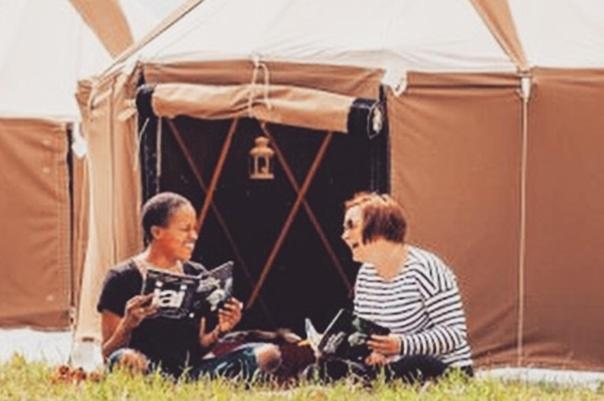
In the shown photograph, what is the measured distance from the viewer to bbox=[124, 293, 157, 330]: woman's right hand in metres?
6.14

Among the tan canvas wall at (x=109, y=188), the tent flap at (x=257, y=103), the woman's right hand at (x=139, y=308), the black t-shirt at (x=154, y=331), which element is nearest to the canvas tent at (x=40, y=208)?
the tan canvas wall at (x=109, y=188)

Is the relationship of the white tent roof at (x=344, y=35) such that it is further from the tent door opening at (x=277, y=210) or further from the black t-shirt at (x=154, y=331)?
the black t-shirt at (x=154, y=331)

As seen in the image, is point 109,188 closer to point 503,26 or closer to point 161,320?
point 161,320

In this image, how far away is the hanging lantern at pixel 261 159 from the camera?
27.3 feet

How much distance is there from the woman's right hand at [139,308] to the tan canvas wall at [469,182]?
1676 mm

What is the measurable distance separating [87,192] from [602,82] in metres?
2.62

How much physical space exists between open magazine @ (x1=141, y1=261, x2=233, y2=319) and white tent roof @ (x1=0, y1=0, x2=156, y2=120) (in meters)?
3.79

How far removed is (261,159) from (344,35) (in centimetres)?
93

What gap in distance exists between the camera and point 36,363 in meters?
7.23

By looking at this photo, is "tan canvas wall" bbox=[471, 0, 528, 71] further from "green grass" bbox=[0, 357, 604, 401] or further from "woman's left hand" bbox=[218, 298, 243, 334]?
"woman's left hand" bbox=[218, 298, 243, 334]

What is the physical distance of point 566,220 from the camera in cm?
746

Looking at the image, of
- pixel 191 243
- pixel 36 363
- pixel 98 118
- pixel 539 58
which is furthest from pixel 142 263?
pixel 539 58

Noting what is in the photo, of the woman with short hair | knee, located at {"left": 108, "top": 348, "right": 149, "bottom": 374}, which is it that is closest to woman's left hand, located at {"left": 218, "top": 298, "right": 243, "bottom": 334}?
knee, located at {"left": 108, "top": 348, "right": 149, "bottom": 374}

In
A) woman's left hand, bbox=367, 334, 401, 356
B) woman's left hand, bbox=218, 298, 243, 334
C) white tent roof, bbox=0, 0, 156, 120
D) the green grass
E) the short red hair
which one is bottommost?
the green grass
